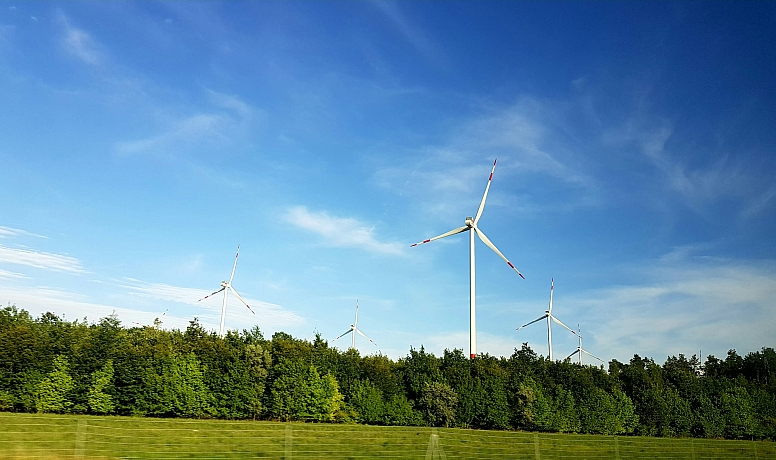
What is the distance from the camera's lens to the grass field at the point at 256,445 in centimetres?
1923

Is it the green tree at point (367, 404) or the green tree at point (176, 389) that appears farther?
the green tree at point (367, 404)

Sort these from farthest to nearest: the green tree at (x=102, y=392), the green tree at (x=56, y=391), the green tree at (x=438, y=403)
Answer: the green tree at (x=438, y=403) < the green tree at (x=102, y=392) < the green tree at (x=56, y=391)

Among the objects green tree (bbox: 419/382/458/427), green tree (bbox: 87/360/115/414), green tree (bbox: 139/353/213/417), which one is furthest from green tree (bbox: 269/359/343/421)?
green tree (bbox: 87/360/115/414)

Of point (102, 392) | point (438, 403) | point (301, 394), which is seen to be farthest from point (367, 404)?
point (102, 392)

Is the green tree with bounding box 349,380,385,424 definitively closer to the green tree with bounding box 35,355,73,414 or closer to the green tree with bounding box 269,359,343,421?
the green tree with bounding box 269,359,343,421

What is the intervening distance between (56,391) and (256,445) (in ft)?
58.6

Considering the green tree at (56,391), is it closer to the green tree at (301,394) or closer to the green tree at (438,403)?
the green tree at (301,394)

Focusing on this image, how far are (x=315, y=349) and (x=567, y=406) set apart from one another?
1812cm

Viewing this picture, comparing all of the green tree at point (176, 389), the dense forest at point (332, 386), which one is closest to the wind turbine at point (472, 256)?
the dense forest at point (332, 386)

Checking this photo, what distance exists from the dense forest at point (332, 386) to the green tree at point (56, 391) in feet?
0.18

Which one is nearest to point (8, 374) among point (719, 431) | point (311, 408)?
point (311, 408)

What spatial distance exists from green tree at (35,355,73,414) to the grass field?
8.62 feet

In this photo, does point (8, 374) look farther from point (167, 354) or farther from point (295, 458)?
point (295, 458)

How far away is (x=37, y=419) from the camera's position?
28.3 m
